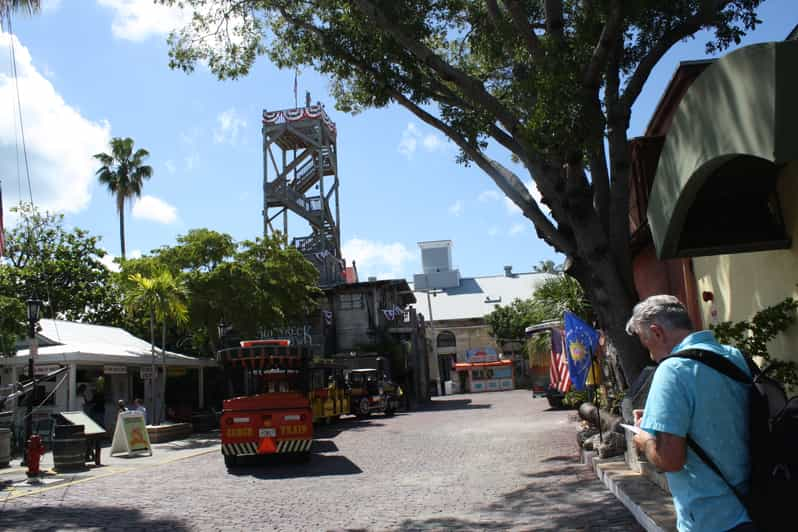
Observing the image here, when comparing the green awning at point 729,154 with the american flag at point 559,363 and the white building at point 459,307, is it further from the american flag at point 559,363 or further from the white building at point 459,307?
the white building at point 459,307

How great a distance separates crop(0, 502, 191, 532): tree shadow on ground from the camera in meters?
8.47

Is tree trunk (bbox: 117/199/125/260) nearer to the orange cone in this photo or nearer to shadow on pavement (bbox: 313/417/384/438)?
shadow on pavement (bbox: 313/417/384/438)

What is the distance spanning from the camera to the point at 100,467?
15258 millimetres

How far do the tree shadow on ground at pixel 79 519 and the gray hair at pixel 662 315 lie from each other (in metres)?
6.81

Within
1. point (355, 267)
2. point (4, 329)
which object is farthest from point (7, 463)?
point (355, 267)

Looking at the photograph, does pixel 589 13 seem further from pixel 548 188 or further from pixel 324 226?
pixel 324 226

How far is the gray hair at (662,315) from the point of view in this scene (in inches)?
123

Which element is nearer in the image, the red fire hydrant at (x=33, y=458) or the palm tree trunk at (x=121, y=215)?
the red fire hydrant at (x=33, y=458)

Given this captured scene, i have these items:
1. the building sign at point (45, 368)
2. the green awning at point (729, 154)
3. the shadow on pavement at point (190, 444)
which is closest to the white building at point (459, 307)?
the shadow on pavement at point (190, 444)

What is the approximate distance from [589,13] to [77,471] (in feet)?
43.3

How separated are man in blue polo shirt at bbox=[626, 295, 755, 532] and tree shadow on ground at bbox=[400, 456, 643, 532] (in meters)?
4.75

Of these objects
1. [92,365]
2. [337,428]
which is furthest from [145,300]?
[337,428]

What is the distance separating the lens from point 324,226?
44250 millimetres

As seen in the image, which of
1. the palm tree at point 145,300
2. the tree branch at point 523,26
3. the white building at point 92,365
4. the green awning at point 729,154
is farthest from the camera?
the palm tree at point 145,300
